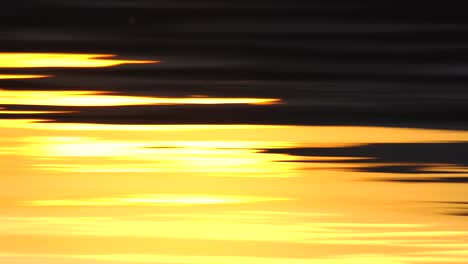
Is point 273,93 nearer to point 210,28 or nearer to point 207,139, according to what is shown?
point 207,139

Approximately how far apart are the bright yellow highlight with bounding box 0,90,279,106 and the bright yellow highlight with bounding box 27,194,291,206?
231 centimetres

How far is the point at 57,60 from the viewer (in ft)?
32.6

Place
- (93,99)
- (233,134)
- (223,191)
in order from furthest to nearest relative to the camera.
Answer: (93,99) → (233,134) → (223,191)

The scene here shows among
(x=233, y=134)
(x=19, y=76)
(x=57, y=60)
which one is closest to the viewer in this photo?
(x=233, y=134)

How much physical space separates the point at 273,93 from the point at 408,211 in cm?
290

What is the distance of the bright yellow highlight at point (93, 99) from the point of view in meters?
8.44

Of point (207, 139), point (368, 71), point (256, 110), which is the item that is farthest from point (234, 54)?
point (207, 139)

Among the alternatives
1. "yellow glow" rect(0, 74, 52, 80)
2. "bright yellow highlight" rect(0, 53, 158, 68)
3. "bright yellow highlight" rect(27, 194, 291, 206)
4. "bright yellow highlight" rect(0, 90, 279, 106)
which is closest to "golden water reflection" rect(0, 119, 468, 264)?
"bright yellow highlight" rect(27, 194, 291, 206)

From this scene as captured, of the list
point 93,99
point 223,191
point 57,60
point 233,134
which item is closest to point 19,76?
point 57,60

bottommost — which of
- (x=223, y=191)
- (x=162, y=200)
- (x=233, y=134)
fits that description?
(x=162, y=200)

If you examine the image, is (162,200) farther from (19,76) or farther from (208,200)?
(19,76)

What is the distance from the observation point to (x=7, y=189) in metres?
6.34

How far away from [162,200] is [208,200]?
0.16m

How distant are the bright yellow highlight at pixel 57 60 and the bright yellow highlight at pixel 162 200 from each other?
3.61 m
